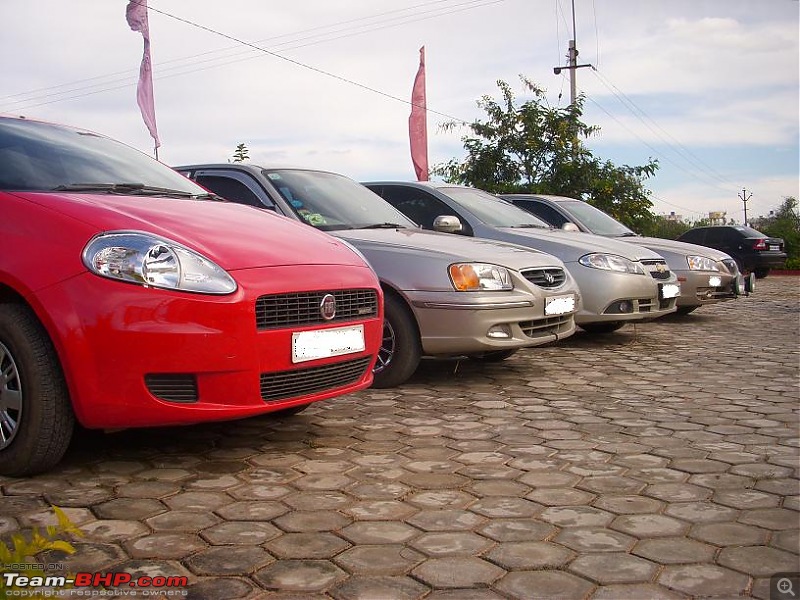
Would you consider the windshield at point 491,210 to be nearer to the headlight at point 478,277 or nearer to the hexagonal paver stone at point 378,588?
the headlight at point 478,277

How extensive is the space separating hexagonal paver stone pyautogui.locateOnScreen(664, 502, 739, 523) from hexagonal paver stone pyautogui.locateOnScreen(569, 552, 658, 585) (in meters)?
0.48

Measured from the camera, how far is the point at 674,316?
10914mm

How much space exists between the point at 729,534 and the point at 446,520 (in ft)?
3.21

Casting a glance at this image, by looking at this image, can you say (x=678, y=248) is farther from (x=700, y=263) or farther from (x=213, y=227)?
(x=213, y=227)

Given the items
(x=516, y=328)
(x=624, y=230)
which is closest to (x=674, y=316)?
(x=624, y=230)

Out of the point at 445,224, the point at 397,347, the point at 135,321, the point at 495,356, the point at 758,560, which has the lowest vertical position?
the point at 758,560

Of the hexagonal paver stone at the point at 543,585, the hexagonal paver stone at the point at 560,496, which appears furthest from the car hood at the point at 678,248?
the hexagonal paver stone at the point at 543,585

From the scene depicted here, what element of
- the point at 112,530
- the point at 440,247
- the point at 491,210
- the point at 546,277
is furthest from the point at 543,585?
the point at 491,210

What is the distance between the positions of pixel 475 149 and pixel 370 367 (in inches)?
584

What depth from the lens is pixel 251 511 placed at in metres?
3.14

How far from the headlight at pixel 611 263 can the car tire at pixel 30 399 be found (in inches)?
214

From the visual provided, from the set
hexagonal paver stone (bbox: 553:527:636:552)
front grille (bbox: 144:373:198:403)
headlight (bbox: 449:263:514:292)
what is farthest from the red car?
headlight (bbox: 449:263:514:292)

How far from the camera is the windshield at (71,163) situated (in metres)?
3.97

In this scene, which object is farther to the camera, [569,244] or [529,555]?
[569,244]
